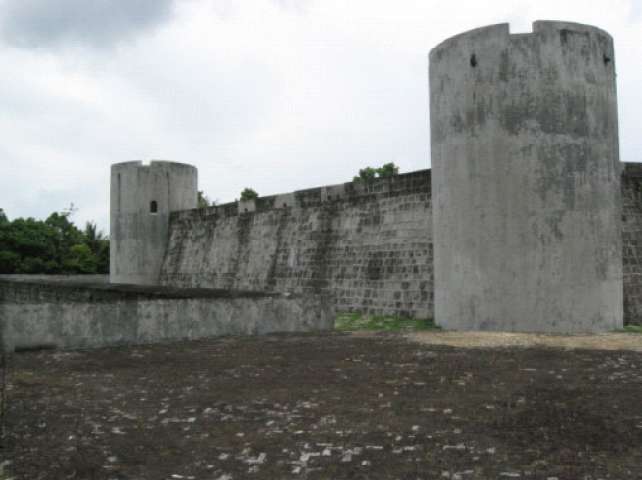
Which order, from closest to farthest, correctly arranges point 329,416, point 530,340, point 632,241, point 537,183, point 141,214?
point 329,416 < point 530,340 < point 537,183 < point 632,241 < point 141,214

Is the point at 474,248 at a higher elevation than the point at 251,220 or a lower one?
lower

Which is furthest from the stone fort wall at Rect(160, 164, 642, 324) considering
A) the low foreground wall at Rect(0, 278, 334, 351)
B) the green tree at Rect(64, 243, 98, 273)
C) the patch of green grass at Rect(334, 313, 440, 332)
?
the green tree at Rect(64, 243, 98, 273)

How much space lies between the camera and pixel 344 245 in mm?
14195

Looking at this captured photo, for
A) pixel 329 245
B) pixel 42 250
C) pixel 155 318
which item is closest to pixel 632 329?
pixel 329 245

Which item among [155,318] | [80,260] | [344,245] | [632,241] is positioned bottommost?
[155,318]

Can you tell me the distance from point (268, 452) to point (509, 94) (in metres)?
7.51

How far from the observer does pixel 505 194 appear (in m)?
9.50

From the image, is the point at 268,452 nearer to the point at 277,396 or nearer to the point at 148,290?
the point at 277,396

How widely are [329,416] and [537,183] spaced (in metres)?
6.27

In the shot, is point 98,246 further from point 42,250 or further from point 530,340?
point 530,340

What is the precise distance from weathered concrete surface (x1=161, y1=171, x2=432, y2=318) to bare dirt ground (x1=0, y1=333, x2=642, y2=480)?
569 cm

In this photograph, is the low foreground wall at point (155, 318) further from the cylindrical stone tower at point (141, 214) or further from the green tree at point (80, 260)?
the green tree at point (80, 260)

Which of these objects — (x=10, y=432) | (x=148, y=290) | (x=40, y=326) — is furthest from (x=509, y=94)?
(x=10, y=432)

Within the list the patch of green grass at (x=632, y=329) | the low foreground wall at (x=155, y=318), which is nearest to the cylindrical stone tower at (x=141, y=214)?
the low foreground wall at (x=155, y=318)
